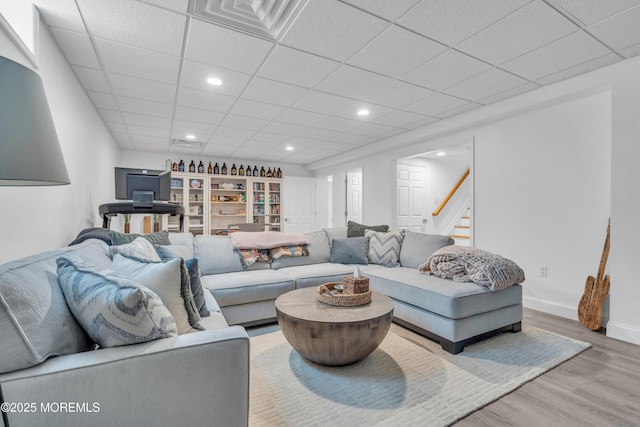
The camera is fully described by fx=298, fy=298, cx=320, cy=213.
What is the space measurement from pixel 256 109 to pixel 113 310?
3.03m

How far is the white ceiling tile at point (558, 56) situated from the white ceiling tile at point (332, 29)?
135 centimetres

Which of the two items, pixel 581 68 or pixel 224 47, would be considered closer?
pixel 224 47

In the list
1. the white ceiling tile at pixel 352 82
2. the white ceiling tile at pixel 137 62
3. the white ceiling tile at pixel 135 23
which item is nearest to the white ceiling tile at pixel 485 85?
the white ceiling tile at pixel 352 82

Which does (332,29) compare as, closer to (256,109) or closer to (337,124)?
(256,109)

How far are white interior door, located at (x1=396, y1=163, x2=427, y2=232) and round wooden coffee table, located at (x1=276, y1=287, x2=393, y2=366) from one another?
13.2ft

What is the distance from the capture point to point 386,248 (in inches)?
142

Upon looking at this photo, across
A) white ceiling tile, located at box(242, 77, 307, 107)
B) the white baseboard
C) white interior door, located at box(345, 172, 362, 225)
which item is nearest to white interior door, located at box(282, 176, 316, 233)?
white interior door, located at box(345, 172, 362, 225)

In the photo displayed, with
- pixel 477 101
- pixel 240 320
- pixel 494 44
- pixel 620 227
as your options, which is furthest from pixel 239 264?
pixel 620 227

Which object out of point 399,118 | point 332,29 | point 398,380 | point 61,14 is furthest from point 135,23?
point 399,118

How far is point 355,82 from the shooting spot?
9.50 feet

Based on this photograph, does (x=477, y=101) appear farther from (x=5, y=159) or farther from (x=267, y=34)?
(x=5, y=159)

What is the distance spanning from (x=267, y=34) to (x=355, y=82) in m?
1.05

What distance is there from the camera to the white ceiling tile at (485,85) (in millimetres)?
2775

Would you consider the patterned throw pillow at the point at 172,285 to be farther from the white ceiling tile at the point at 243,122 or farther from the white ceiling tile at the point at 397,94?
the white ceiling tile at the point at 243,122
